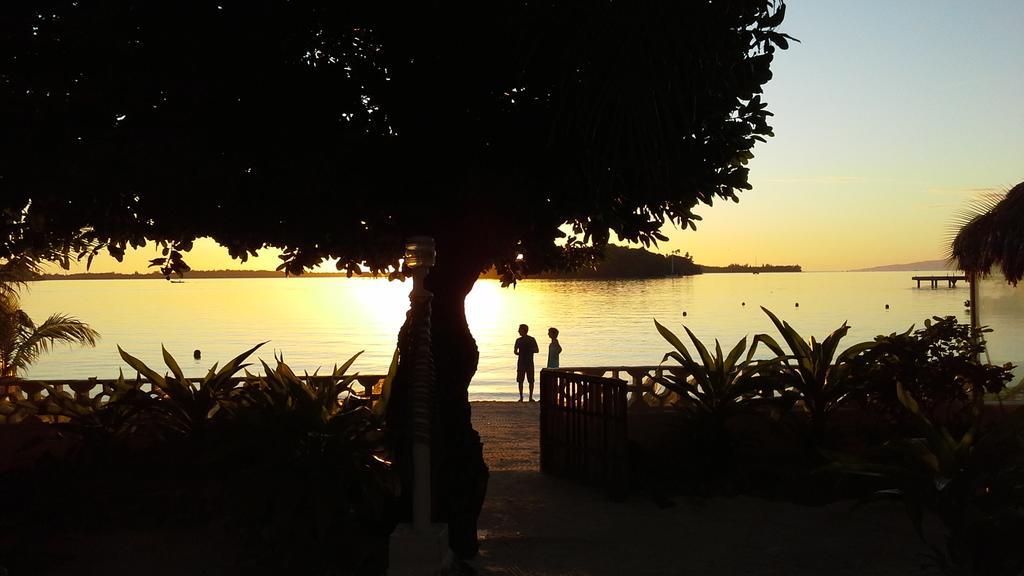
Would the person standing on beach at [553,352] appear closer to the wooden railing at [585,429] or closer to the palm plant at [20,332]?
the wooden railing at [585,429]

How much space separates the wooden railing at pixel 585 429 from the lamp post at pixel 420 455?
A: 12.5 ft

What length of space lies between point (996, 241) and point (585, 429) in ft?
25.7

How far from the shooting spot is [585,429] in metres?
11.2

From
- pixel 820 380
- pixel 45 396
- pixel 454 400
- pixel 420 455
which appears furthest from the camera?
pixel 45 396

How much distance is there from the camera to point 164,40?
23.0 feet

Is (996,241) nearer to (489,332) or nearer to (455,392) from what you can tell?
(455,392)

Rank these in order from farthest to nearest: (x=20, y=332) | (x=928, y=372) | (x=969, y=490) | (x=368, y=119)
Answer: (x=20, y=332)
(x=928, y=372)
(x=368, y=119)
(x=969, y=490)

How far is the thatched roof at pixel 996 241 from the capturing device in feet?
47.3

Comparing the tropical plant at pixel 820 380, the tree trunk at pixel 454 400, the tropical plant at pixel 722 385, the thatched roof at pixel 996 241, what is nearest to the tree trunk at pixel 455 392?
the tree trunk at pixel 454 400

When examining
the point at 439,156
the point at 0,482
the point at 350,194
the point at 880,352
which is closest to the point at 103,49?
the point at 350,194

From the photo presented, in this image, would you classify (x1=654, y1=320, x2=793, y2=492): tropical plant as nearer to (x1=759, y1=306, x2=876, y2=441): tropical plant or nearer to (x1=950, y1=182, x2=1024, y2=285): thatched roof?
(x1=759, y1=306, x2=876, y2=441): tropical plant

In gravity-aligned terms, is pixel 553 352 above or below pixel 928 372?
below

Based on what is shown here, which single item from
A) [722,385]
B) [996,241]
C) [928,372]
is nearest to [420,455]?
[722,385]

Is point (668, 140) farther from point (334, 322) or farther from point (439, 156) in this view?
point (334, 322)
